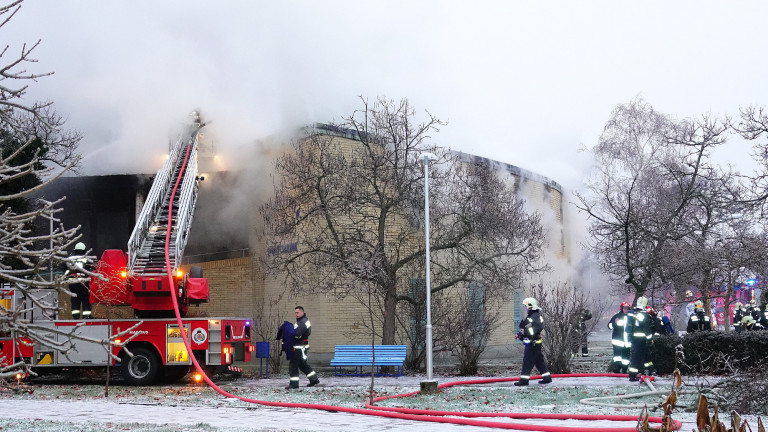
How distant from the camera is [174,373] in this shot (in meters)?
16.2

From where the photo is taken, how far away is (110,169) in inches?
859

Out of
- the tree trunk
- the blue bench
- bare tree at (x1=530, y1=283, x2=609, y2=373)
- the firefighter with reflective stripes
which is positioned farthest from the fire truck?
bare tree at (x1=530, y1=283, x2=609, y2=373)

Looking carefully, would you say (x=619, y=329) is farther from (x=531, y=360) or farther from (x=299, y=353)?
(x=299, y=353)

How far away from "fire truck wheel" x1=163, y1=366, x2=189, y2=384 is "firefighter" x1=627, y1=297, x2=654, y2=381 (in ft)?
27.8

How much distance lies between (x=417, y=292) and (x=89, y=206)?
925 centimetres

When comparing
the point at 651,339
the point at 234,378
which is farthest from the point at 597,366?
the point at 234,378

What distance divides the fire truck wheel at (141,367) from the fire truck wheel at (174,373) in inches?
13.2

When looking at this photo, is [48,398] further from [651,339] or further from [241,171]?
[651,339]

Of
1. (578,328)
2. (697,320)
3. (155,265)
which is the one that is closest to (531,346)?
(578,328)

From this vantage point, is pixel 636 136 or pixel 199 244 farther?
pixel 636 136

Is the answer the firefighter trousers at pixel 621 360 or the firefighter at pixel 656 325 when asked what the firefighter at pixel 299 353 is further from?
the firefighter at pixel 656 325

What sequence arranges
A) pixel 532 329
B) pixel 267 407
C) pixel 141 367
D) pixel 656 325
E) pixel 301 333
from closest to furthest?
1. pixel 267 407
2. pixel 532 329
3. pixel 301 333
4. pixel 141 367
5. pixel 656 325

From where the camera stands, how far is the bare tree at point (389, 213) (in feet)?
57.5

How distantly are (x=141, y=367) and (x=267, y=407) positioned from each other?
502 cm
